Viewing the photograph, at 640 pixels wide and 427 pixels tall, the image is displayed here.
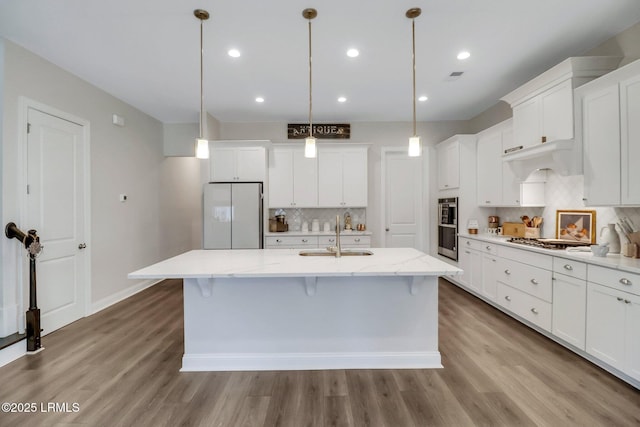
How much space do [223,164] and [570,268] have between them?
447 centimetres

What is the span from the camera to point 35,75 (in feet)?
9.58

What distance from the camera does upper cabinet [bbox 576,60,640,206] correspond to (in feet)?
7.32

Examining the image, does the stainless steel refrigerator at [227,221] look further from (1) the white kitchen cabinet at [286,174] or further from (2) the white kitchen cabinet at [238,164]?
(1) the white kitchen cabinet at [286,174]

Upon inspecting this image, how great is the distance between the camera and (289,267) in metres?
2.11

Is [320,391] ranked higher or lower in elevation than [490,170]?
lower

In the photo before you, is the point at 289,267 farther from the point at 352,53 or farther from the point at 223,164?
the point at 223,164

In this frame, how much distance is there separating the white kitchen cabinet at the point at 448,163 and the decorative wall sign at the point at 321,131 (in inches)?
63.3

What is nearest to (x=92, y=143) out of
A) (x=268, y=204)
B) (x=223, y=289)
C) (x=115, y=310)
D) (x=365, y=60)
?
(x=115, y=310)

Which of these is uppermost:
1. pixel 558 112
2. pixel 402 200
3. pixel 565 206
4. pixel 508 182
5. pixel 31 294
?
pixel 558 112

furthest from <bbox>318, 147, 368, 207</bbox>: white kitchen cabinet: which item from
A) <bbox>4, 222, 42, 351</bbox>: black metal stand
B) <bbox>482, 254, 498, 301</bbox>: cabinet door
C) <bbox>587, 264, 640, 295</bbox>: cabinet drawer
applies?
<bbox>4, 222, 42, 351</bbox>: black metal stand

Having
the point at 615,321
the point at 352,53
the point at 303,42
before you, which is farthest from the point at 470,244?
the point at 303,42

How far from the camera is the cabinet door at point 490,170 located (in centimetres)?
394

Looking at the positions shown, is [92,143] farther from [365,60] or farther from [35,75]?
[365,60]

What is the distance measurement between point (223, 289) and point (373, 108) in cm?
349
